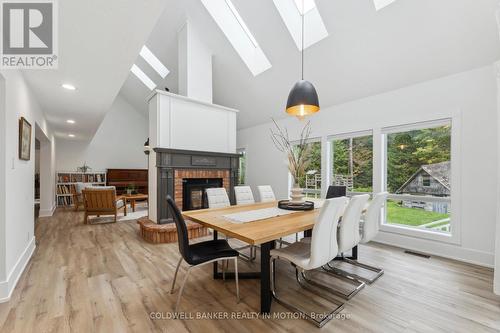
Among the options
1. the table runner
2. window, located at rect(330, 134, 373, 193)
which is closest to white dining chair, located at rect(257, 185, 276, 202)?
the table runner

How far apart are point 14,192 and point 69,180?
20.6 feet

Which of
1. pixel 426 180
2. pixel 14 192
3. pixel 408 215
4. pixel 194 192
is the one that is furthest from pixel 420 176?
pixel 14 192

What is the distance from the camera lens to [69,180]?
743 centimetres

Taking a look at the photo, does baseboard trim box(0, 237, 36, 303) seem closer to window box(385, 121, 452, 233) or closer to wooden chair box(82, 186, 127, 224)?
wooden chair box(82, 186, 127, 224)

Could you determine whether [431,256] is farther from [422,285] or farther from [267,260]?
[267,260]

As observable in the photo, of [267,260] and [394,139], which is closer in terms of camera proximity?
[267,260]

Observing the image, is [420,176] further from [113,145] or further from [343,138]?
[113,145]

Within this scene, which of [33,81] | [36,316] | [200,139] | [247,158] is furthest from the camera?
[247,158]

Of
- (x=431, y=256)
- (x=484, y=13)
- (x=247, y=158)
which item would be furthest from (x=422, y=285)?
(x=247, y=158)

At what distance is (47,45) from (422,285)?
4.23 m

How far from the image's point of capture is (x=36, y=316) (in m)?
1.74

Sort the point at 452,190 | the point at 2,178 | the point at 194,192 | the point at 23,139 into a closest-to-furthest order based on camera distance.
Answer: the point at 2,178 → the point at 23,139 → the point at 452,190 → the point at 194,192

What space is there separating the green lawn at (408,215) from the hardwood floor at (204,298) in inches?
24.5

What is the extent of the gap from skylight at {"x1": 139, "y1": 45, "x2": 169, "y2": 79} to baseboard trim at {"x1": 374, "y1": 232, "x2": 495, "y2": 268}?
6204 mm
